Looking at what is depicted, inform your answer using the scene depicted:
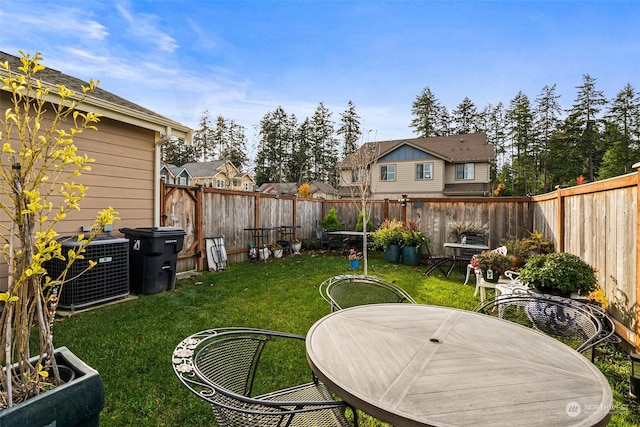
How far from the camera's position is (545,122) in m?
24.0

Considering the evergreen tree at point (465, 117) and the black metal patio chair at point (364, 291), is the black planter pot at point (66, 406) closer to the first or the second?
the black metal patio chair at point (364, 291)

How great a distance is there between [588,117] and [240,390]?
30368 millimetres

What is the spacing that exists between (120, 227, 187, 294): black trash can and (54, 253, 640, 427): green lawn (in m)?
0.27

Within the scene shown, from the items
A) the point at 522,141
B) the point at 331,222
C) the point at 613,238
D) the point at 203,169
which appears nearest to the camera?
the point at 613,238

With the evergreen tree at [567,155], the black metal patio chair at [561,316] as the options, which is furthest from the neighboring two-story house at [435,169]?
the black metal patio chair at [561,316]

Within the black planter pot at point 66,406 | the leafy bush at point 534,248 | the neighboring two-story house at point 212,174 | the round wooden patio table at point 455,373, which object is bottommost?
the black planter pot at point 66,406

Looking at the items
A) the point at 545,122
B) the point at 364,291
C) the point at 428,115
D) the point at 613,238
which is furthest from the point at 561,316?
the point at 428,115

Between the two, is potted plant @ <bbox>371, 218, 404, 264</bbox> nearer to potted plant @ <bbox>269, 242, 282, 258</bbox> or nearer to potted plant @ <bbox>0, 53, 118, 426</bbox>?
potted plant @ <bbox>269, 242, 282, 258</bbox>

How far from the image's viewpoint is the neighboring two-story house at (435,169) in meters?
17.2

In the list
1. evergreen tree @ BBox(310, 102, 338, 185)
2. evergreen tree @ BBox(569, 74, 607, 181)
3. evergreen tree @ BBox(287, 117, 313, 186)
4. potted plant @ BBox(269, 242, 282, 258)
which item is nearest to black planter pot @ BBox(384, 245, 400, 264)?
potted plant @ BBox(269, 242, 282, 258)

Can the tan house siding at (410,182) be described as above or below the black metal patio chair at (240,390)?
above

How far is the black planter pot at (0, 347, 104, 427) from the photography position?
103cm

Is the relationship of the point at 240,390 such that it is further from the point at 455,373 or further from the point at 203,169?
the point at 203,169

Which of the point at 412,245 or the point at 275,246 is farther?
the point at 275,246
